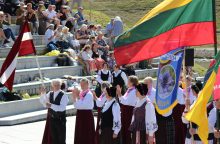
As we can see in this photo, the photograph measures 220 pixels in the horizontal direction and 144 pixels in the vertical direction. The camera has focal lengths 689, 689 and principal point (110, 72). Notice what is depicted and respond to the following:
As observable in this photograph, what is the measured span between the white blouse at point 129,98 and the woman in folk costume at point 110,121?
0.60 metres

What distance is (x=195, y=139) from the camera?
11.2 m

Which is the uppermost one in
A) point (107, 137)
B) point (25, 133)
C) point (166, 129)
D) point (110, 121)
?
point (110, 121)

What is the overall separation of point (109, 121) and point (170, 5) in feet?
11.7

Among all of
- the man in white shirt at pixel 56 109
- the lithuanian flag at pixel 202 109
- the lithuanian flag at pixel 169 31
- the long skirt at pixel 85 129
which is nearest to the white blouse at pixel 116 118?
the long skirt at pixel 85 129

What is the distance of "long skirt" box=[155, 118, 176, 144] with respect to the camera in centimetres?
1312

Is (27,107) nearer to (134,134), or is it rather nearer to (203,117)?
(134,134)

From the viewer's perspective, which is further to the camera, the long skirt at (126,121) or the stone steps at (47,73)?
the stone steps at (47,73)

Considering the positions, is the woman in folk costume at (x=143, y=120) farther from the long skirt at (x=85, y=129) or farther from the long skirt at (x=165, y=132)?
the long skirt at (x=85, y=129)

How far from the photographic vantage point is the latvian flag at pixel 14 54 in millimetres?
12750

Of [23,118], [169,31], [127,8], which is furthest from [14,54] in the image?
[127,8]

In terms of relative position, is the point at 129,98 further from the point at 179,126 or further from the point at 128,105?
the point at 179,126

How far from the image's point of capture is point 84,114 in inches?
534

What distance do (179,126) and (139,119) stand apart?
7.62ft

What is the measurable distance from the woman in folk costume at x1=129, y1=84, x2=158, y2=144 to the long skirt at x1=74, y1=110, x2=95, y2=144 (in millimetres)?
1404
